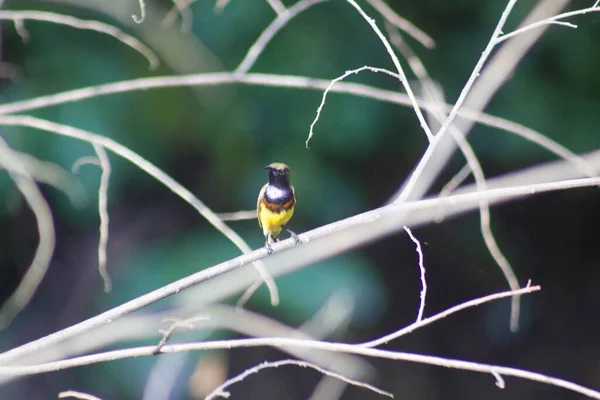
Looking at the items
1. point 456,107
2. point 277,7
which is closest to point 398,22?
point 277,7

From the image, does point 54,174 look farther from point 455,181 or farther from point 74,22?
point 455,181

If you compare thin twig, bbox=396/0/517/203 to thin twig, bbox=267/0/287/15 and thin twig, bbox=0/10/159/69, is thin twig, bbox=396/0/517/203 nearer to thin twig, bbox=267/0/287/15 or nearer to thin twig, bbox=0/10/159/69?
thin twig, bbox=267/0/287/15

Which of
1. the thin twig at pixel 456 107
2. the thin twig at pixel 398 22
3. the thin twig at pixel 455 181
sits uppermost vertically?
the thin twig at pixel 398 22

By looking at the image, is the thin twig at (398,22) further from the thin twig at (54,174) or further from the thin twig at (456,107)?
the thin twig at (54,174)

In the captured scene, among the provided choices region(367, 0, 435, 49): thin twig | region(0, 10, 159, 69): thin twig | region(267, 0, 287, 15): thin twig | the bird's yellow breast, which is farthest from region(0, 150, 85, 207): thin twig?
region(367, 0, 435, 49): thin twig

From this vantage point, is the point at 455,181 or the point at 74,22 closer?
the point at 74,22

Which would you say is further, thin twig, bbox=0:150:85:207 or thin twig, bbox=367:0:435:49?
thin twig, bbox=0:150:85:207

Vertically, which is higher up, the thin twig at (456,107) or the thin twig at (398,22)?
the thin twig at (398,22)

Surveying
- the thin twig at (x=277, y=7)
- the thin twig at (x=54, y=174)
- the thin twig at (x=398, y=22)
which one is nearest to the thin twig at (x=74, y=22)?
the thin twig at (x=277, y=7)

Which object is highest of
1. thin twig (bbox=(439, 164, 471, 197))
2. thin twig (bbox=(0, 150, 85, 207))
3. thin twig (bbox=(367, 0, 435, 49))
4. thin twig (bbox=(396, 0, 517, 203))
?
thin twig (bbox=(0, 150, 85, 207))

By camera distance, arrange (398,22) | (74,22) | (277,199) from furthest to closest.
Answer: (277,199), (398,22), (74,22)

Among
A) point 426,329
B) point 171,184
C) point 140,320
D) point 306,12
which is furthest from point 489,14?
point 171,184

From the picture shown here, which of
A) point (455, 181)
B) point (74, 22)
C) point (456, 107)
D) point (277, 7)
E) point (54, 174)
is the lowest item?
point (456, 107)
